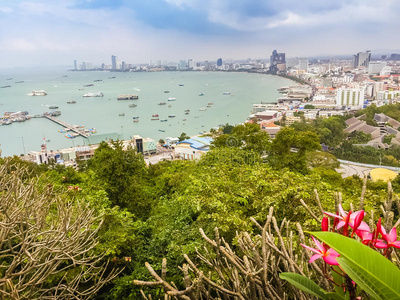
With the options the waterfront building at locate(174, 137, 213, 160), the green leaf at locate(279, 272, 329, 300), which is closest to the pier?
the waterfront building at locate(174, 137, 213, 160)

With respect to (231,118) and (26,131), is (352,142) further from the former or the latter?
(26,131)

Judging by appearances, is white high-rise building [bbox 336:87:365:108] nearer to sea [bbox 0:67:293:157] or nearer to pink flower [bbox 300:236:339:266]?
sea [bbox 0:67:293:157]

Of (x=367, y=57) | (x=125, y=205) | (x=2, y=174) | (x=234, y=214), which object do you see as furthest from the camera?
(x=367, y=57)

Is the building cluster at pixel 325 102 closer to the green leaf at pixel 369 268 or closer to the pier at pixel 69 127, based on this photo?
the pier at pixel 69 127

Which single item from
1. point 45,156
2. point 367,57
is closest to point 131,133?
point 45,156

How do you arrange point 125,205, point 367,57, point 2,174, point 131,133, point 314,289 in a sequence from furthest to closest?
point 367,57, point 131,133, point 125,205, point 2,174, point 314,289
